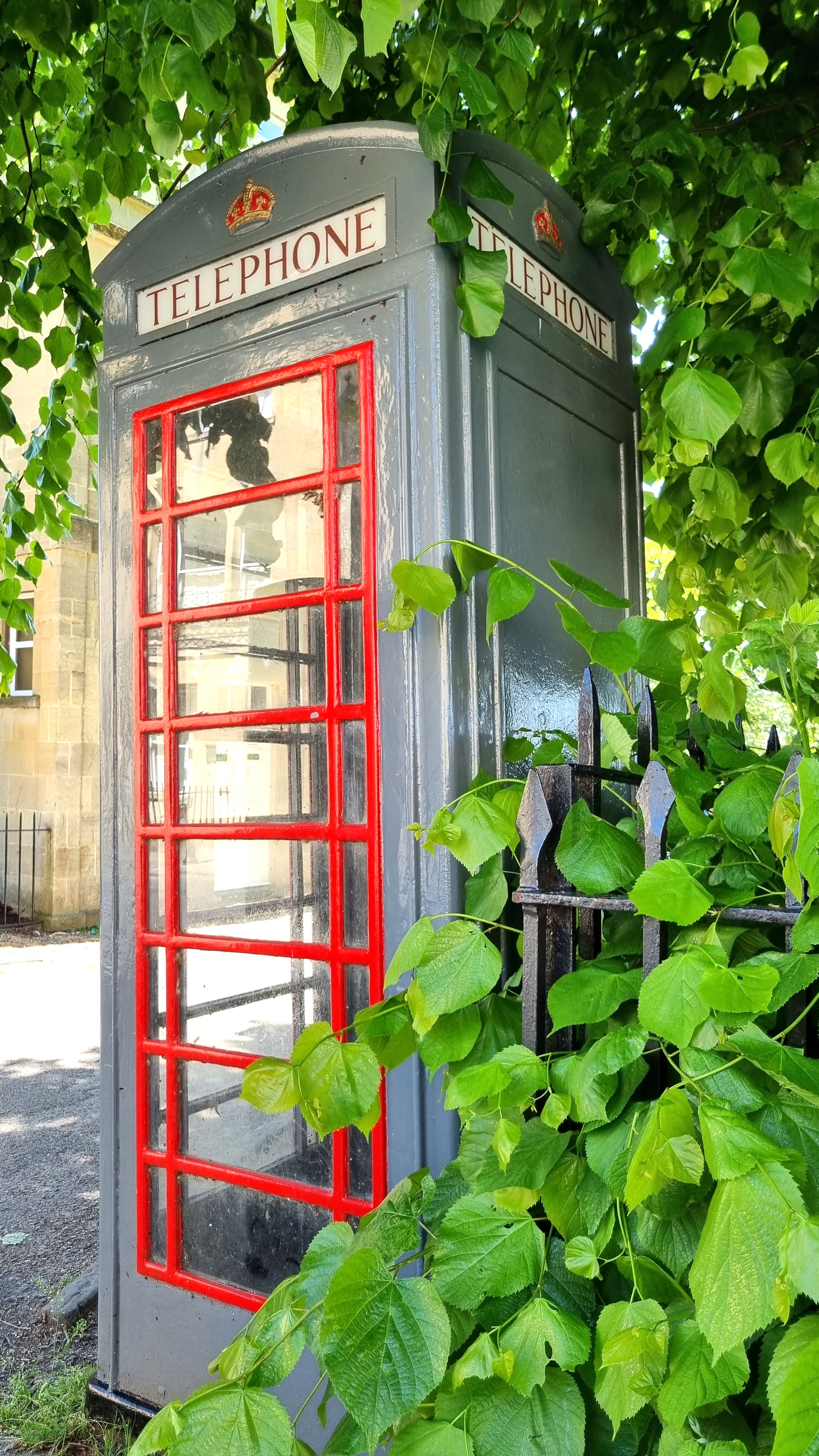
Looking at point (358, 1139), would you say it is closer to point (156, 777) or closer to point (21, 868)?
point (156, 777)

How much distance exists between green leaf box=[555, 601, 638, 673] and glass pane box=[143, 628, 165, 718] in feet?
4.02

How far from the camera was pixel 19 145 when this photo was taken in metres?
3.54

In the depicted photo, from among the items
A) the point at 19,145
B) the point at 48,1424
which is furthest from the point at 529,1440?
the point at 19,145

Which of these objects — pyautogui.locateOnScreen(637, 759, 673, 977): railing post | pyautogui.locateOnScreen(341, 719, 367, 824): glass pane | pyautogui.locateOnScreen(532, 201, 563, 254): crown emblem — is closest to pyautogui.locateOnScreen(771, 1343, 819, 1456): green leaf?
pyautogui.locateOnScreen(637, 759, 673, 977): railing post

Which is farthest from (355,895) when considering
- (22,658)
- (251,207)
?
(22,658)

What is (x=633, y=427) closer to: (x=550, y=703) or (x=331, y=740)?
(x=550, y=703)

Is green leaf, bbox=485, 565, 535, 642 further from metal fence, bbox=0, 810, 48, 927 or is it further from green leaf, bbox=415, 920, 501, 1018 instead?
metal fence, bbox=0, 810, 48, 927

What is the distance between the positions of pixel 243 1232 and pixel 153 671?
1311 mm

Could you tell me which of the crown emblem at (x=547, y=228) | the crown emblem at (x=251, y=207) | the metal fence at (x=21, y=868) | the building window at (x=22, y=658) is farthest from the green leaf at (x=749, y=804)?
the building window at (x=22, y=658)

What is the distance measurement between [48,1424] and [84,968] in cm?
641

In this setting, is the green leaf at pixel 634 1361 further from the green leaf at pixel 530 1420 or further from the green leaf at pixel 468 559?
the green leaf at pixel 468 559

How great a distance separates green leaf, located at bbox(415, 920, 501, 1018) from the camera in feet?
4.59

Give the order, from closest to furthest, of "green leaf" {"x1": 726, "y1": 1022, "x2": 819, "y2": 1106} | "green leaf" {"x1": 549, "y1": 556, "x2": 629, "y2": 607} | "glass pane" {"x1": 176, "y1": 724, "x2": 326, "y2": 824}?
1. "green leaf" {"x1": 726, "y1": 1022, "x2": 819, "y2": 1106}
2. "green leaf" {"x1": 549, "y1": 556, "x2": 629, "y2": 607}
3. "glass pane" {"x1": 176, "y1": 724, "x2": 326, "y2": 824}

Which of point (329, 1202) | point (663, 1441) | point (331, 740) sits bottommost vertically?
point (329, 1202)
